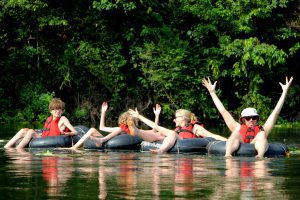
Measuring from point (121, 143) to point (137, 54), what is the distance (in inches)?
674

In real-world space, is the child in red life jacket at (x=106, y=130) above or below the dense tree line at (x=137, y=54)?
below

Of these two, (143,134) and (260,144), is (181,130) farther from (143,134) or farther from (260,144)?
(260,144)

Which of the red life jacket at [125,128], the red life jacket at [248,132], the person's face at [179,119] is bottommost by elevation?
the red life jacket at [248,132]

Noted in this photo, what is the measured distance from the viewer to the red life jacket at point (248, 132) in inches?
672

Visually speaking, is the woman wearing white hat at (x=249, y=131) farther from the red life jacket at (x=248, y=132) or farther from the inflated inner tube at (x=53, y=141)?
the inflated inner tube at (x=53, y=141)

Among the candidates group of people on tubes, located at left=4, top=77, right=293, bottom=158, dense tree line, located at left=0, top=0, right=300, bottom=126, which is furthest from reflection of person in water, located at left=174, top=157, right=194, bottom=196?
dense tree line, located at left=0, top=0, right=300, bottom=126

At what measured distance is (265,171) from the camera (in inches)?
535

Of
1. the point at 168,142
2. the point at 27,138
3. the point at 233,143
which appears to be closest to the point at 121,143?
the point at 168,142

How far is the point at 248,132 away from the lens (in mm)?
17141

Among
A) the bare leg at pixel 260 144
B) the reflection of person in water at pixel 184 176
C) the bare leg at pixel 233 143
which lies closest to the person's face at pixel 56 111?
the reflection of person in water at pixel 184 176

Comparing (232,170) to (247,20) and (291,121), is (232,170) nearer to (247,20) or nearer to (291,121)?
(247,20)

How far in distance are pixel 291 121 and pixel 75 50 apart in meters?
9.47

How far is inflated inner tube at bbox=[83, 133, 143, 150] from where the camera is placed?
1989 centimetres

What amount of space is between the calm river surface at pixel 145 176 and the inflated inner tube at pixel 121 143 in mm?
1865
